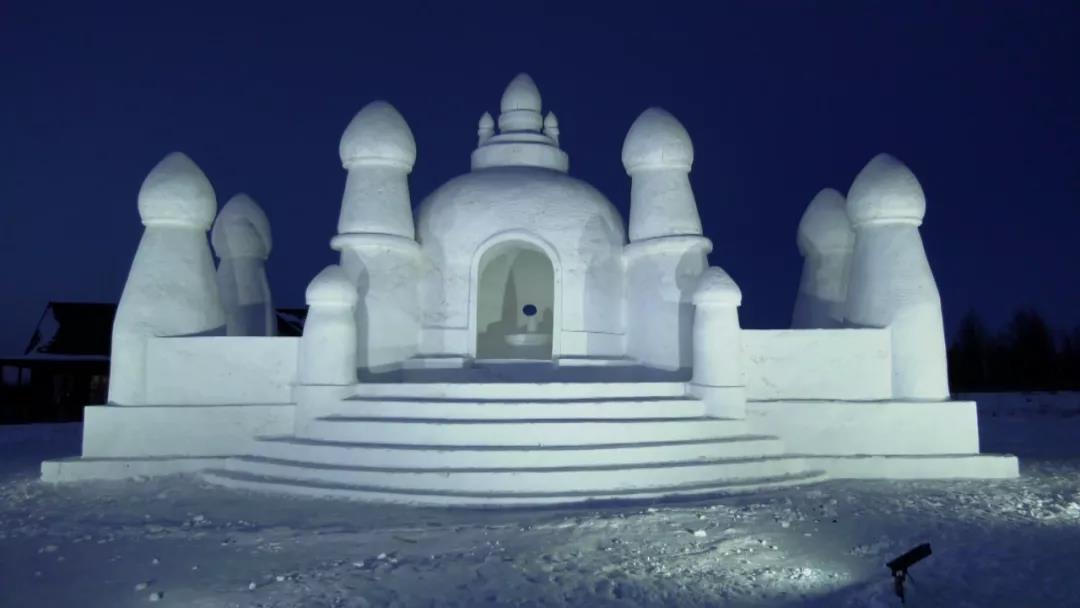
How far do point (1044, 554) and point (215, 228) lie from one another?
1435cm

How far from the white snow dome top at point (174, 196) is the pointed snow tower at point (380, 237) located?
2.11 meters

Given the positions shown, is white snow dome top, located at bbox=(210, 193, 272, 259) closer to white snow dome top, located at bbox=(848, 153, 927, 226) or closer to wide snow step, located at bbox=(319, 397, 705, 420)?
wide snow step, located at bbox=(319, 397, 705, 420)

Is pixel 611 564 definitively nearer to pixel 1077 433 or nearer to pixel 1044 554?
pixel 1044 554

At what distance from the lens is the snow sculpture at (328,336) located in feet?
38.0

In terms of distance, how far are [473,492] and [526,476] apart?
63 cm

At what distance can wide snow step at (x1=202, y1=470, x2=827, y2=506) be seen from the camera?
30.5 ft

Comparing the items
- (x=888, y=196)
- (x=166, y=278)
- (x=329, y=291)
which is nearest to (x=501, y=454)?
(x=329, y=291)

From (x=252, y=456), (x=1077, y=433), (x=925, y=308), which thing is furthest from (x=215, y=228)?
(x=1077, y=433)

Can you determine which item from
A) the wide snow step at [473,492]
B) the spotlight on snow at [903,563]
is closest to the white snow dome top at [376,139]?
the wide snow step at [473,492]

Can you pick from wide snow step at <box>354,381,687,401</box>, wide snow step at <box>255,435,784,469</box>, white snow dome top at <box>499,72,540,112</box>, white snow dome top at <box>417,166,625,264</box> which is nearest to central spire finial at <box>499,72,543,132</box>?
white snow dome top at <box>499,72,540,112</box>

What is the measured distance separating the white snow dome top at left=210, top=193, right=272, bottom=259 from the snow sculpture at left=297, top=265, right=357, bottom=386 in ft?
15.8

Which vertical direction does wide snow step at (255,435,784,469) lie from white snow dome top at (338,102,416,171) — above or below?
below

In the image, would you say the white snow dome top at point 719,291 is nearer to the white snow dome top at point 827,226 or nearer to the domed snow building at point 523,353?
the domed snow building at point 523,353

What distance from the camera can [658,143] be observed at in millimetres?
14117
